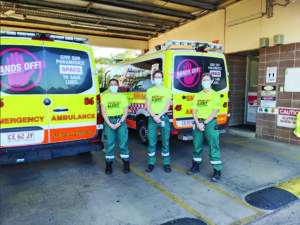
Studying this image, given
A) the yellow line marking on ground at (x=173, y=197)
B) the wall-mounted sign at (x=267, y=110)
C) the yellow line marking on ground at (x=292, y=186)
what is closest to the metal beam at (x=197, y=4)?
the wall-mounted sign at (x=267, y=110)

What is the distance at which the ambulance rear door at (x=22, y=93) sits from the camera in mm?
3316

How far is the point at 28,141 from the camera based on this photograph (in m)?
3.52

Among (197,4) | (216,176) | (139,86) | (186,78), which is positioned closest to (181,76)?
(186,78)

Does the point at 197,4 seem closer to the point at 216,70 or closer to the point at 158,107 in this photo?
the point at 216,70

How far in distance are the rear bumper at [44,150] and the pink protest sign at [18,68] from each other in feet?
2.98

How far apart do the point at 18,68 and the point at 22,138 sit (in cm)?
102

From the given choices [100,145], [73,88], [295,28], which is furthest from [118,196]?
[295,28]

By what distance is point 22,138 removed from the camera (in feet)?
11.4

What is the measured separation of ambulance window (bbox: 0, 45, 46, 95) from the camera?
331cm

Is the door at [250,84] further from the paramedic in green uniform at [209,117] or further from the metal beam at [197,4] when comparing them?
the paramedic in green uniform at [209,117]

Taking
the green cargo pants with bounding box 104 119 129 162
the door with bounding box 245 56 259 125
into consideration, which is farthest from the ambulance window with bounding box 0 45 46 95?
the door with bounding box 245 56 259 125

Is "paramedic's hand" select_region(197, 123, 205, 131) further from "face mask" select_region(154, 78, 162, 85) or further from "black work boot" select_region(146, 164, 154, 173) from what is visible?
"black work boot" select_region(146, 164, 154, 173)

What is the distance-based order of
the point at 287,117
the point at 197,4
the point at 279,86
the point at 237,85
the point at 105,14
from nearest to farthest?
the point at 287,117, the point at 279,86, the point at 197,4, the point at 237,85, the point at 105,14

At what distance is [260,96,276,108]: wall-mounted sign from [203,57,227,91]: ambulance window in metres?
1.84
